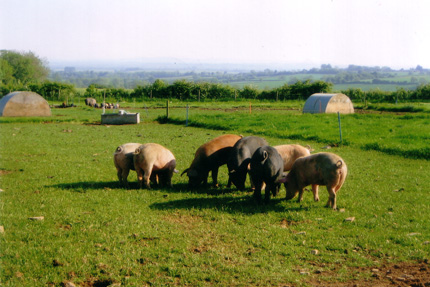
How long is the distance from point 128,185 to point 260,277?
18.9 feet

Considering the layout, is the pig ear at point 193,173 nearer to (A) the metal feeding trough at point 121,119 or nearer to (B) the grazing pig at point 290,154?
(B) the grazing pig at point 290,154

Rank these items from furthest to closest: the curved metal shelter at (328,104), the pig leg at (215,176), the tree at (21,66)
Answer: the tree at (21,66) < the curved metal shelter at (328,104) < the pig leg at (215,176)

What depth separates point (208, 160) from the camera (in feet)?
35.5

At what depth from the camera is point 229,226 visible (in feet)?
25.9

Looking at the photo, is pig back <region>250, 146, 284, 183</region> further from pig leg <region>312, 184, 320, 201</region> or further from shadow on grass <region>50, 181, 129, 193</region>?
shadow on grass <region>50, 181, 129, 193</region>

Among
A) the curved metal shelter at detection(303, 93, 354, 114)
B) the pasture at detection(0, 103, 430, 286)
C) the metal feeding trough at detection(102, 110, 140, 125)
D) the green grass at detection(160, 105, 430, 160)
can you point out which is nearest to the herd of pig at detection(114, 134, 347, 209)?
the pasture at detection(0, 103, 430, 286)

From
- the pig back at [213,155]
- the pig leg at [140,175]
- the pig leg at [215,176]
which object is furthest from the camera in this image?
the pig leg at [215,176]

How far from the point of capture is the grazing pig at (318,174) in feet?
28.9

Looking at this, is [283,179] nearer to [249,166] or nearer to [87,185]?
[249,166]

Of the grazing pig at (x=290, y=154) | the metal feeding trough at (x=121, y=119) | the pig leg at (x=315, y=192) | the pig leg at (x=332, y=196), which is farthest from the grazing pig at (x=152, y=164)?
the metal feeding trough at (x=121, y=119)

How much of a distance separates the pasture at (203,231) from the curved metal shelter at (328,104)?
59.0 feet

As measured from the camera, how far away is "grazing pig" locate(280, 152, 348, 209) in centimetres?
880

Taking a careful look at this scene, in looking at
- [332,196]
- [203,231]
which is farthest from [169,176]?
[332,196]

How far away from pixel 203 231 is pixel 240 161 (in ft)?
9.45
